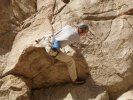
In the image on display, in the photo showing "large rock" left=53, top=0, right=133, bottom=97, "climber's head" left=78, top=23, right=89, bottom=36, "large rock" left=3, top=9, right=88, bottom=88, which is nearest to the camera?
"climber's head" left=78, top=23, right=89, bottom=36

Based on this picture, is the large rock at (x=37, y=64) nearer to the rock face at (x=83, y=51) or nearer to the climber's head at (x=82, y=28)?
the rock face at (x=83, y=51)

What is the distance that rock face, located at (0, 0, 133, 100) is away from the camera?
8328mm

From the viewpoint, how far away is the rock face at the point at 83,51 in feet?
27.3

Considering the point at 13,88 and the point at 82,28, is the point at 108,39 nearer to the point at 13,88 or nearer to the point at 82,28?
the point at 82,28

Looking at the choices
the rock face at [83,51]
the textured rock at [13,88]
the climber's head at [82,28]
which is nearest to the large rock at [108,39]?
the rock face at [83,51]

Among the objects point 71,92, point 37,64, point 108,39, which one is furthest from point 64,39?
point 71,92

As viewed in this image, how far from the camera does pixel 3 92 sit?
8.39 m

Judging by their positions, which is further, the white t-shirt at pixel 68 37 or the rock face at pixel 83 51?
the rock face at pixel 83 51

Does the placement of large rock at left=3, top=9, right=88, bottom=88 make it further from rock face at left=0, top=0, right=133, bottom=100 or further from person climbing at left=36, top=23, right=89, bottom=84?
person climbing at left=36, top=23, right=89, bottom=84

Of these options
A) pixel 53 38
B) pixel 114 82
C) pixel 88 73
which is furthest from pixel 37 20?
pixel 114 82

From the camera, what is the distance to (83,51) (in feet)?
27.8

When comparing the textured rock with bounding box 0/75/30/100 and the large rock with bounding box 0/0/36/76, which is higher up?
the large rock with bounding box 0/0/36/76

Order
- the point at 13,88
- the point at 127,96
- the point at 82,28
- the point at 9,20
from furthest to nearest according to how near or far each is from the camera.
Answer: the point at 9,20 < the point at 13,88 < the point at 127,96 < the point at 82,28

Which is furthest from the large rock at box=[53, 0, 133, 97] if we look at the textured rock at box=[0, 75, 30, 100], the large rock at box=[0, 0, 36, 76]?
the textured rock at box=[0, 75, 30, 100]
